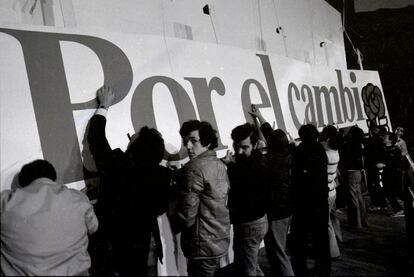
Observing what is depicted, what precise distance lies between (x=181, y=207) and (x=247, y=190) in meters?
0.48

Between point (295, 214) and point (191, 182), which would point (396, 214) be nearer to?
point (295, 214)

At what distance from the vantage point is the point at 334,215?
3.68 metres

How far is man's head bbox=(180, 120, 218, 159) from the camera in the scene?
204cm

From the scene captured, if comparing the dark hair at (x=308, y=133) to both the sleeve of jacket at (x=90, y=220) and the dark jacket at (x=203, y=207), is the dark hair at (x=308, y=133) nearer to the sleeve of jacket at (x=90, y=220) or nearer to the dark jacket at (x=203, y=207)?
the dark jacket at (x=203, y=207)

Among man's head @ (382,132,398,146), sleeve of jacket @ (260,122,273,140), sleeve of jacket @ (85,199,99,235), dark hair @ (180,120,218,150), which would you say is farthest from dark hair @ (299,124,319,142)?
man's head @ (382,132,398,146)

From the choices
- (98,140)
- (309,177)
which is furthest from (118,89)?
(309,177)

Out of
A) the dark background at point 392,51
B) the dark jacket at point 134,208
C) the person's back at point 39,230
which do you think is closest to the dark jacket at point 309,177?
the dark jacket at point 134,208

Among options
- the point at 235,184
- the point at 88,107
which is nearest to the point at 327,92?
the point at 235,184

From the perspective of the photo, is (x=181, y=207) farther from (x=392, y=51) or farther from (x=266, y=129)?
(x=392, y=51)

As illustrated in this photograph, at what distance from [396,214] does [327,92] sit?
2044 millimetres

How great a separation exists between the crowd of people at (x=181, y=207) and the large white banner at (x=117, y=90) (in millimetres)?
153

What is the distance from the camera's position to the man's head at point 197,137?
6.71 feet

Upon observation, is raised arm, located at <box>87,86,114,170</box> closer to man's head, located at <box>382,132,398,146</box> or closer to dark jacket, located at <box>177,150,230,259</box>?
dark jacket, located at <box>177,150,230,259</box>

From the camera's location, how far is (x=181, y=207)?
6.32 feet
